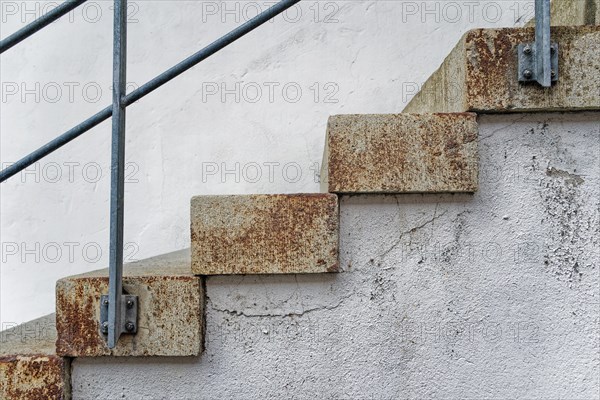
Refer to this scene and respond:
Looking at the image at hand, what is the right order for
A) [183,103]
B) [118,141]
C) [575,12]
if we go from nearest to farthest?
1. [118,141]
2. [575,12]
3. [183,103]

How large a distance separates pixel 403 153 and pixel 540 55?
0.28m

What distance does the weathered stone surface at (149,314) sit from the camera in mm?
945

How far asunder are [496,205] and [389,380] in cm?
37

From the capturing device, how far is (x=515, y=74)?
3.12 feet

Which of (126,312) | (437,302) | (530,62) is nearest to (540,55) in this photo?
(530,62)

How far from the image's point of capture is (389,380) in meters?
0.98

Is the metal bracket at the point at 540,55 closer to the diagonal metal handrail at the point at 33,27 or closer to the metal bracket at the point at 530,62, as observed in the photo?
the metal bracket at the point at 530,62

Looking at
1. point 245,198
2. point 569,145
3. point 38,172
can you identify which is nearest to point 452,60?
point 569,145

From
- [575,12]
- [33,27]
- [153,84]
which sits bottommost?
[153,84]

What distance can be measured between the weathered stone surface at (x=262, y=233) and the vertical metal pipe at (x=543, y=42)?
42 centimetres

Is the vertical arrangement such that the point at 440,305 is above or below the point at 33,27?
below

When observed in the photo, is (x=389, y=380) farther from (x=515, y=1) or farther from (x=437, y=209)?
(x=515, y=1)

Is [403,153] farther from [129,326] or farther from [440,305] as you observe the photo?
[129,326]

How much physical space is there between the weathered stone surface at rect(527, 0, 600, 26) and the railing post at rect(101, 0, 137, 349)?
2.97 feet
